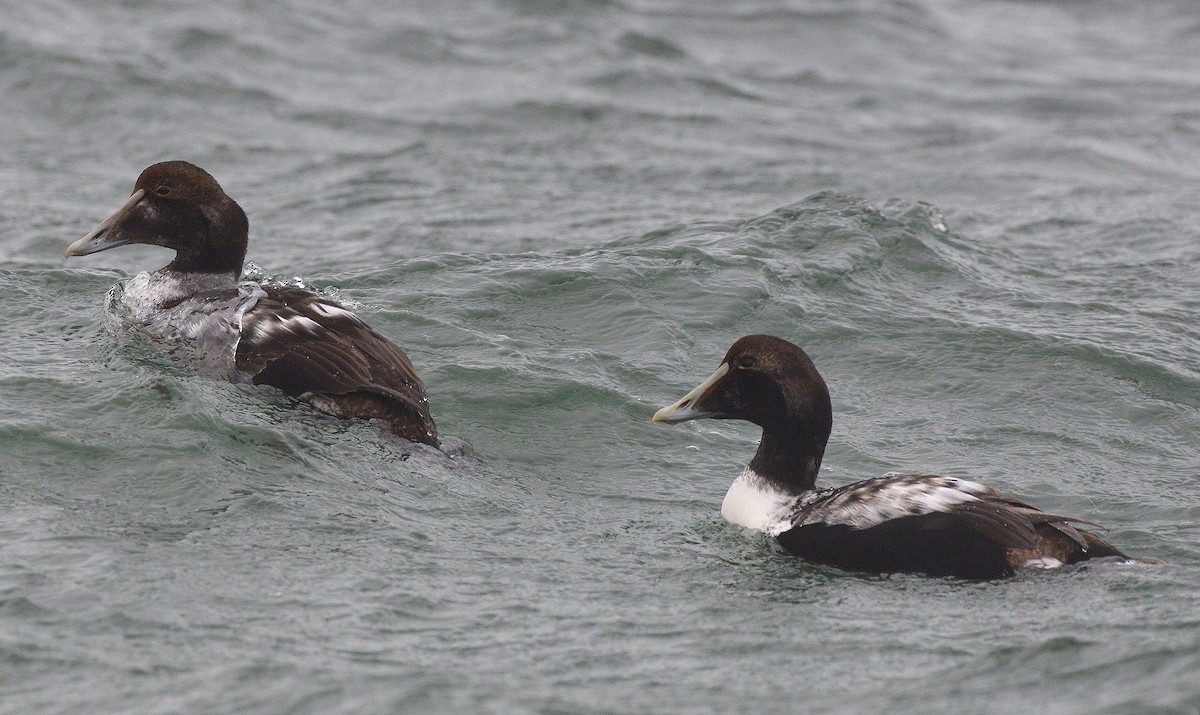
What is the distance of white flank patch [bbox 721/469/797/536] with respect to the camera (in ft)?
24.9

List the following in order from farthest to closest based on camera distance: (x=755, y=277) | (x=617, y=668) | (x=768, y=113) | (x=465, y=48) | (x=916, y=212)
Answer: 1. (x=465, y=48)
2. (x=768, y=113)
3. (x=916, y=212)
4. (x=755, y=277)
5. (x=617, y=668)

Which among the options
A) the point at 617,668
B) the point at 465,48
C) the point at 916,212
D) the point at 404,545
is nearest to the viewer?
the point at 617,668

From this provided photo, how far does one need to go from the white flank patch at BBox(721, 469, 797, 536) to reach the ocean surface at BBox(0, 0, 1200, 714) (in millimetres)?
115

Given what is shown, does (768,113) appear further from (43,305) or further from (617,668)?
(617,668)

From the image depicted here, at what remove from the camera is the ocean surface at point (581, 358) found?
596cm

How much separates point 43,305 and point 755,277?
4.88 meters

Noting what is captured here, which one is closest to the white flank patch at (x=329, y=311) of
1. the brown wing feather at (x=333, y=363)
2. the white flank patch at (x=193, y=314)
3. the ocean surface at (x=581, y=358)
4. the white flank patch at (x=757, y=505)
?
the brown wing feather at (x=333, y=363)

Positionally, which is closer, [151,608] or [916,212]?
[151,608]

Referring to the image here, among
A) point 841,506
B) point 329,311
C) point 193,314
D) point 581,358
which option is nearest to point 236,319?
point 193,314

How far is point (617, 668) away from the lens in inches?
232

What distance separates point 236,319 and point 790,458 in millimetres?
3157

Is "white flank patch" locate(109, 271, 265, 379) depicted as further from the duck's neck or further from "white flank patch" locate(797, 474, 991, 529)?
"white flank patch" locate(797, 474, 991, 529)

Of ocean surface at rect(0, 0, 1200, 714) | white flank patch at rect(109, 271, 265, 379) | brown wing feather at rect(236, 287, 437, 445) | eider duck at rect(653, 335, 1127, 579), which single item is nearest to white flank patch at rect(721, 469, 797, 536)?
eider duck at rect(653, 335, 1127, 579)

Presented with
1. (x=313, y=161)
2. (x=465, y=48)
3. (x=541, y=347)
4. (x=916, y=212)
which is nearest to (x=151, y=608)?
(x=541, y=347)
